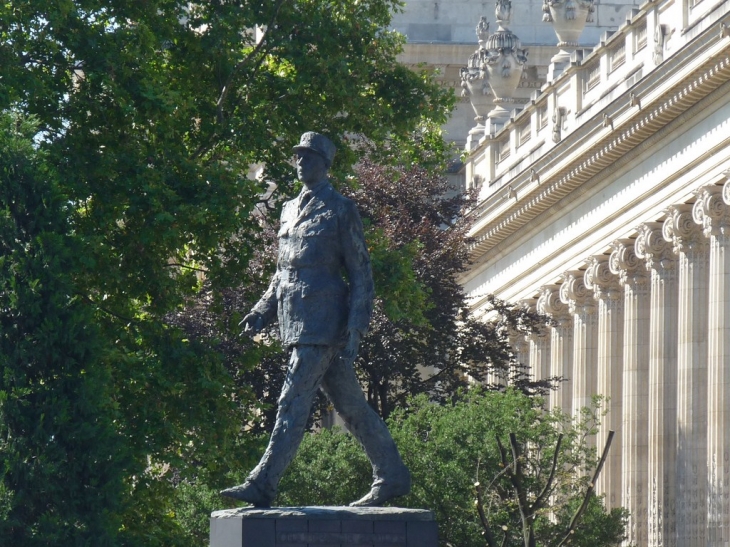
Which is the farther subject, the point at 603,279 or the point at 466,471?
the point at 603,279

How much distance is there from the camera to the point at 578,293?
58.8 metres

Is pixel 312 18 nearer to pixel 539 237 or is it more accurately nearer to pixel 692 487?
pixel 692 487

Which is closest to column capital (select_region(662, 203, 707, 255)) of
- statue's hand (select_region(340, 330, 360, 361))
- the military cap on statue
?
the military cap on statue

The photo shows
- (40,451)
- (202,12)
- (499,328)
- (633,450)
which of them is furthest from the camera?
(499,328)

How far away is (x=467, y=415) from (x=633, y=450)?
9050 mm

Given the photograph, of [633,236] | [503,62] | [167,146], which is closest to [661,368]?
[633,236]

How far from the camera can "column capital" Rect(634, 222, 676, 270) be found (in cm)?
5222

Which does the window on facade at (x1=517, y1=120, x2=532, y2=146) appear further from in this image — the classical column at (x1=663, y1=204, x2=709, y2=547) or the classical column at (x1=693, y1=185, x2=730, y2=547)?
the classical column at (x1=693, y1=185, x2=730, y2=547)

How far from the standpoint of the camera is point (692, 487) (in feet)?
161

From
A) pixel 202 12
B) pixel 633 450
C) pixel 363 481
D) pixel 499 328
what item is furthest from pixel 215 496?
pixel 499 328

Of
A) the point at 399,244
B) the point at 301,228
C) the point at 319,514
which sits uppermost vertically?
the point at 399,244

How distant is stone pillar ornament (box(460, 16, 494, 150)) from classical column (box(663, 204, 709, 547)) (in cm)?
1729

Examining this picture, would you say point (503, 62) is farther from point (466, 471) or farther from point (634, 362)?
point (466, 471)

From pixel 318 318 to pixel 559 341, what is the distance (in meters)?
37.1
